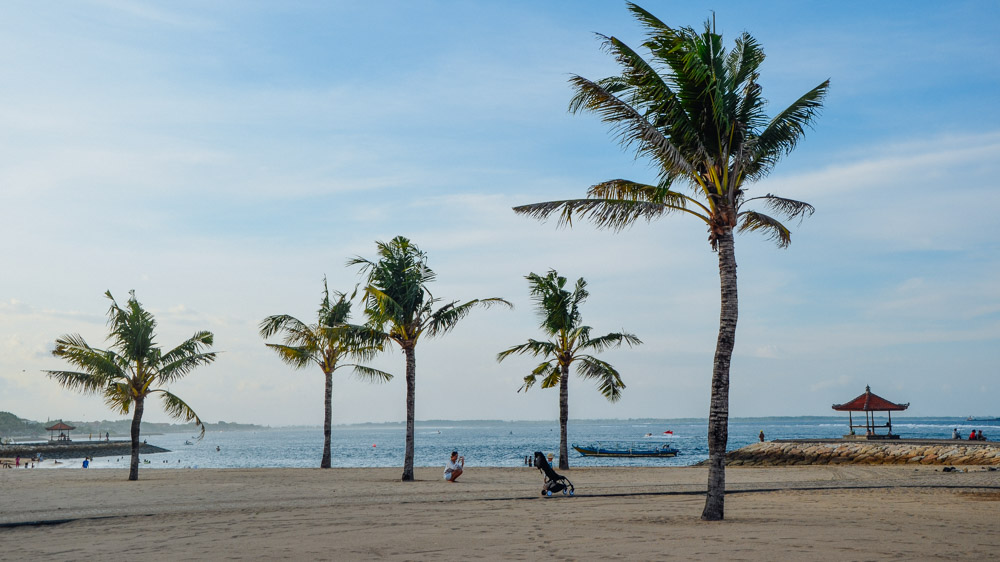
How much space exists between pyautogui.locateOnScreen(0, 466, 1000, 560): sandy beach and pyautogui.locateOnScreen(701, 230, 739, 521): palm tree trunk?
0.54 metres

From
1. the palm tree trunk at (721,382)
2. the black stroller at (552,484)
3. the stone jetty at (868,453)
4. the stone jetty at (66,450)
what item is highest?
the palm tree trunk at (721,382)

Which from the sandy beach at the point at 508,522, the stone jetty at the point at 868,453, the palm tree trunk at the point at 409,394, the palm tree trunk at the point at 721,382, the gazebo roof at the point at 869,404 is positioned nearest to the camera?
the sandy beach at the point at 508,522

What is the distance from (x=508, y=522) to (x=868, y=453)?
100 feet

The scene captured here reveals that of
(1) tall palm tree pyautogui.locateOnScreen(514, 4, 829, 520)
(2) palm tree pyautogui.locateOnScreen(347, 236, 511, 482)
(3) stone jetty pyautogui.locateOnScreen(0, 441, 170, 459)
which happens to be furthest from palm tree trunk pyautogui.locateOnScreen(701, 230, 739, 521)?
(3) stone jetty pyautogui.locateOnScreen(0, 441, 170, 459)

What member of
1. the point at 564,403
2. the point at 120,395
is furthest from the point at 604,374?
the point at 120,395

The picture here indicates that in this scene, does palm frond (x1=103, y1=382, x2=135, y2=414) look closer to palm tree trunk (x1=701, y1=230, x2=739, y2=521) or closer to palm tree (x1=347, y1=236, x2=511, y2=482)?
palm tree (x1=347, y1=236, x2=511, y2=482)

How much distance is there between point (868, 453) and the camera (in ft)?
123

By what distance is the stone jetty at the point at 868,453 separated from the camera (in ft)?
113

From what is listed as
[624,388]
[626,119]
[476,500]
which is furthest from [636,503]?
[624,388]

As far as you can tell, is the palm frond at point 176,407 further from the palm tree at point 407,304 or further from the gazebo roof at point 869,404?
the gazebo roof at point 869,404

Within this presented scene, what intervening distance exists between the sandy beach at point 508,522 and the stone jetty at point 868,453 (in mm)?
12391

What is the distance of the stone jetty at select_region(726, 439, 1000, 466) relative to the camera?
34375 mm

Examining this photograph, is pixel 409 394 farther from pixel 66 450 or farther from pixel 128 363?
pixel 66 450

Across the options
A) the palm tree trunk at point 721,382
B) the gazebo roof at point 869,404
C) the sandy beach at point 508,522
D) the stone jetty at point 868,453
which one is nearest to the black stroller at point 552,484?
the sandy beach at point 508,522
